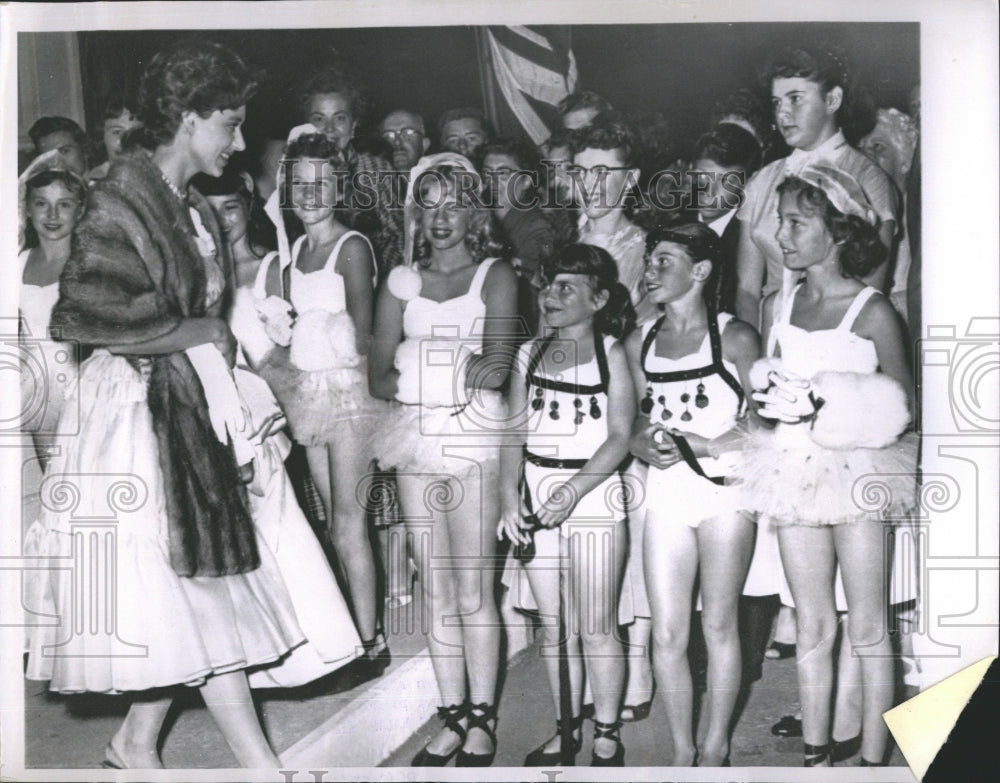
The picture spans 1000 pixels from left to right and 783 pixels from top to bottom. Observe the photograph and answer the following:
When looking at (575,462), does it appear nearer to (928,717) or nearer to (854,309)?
(854,309)

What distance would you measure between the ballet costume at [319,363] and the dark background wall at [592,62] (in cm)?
38

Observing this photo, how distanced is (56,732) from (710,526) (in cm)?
172

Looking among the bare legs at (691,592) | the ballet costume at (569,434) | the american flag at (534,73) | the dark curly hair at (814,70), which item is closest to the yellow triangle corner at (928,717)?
the bare legs at (691,592)

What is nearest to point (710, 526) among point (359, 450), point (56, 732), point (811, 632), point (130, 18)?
point (811, 632)

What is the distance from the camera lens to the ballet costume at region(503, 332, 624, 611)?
268 centimetres

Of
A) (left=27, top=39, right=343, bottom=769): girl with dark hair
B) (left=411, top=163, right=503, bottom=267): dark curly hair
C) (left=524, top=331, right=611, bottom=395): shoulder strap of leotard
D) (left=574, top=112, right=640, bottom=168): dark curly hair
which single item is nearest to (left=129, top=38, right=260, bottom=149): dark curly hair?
(left=27, top=39, right=343, bottom=769): girl with dark hair

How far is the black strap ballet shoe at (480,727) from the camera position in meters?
2.71

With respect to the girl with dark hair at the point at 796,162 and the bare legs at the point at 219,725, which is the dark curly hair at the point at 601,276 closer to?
the girl with dark hair at the point at 796,162

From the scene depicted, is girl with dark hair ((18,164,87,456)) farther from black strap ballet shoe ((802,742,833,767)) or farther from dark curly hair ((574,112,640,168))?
black strap ballet shoe ((802,742,833,767))

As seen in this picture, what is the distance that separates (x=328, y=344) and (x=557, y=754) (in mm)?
1172

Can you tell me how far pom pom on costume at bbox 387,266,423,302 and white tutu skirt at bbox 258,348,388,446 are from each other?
0.64 feet

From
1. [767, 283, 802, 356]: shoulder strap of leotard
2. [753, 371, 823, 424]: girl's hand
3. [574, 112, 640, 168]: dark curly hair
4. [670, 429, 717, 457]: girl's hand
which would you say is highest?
[574, 112, 640, 168]: dark curly hair

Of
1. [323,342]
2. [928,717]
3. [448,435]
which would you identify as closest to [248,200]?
[323,342]

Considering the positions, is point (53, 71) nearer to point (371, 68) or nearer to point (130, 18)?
point (130, 18)
